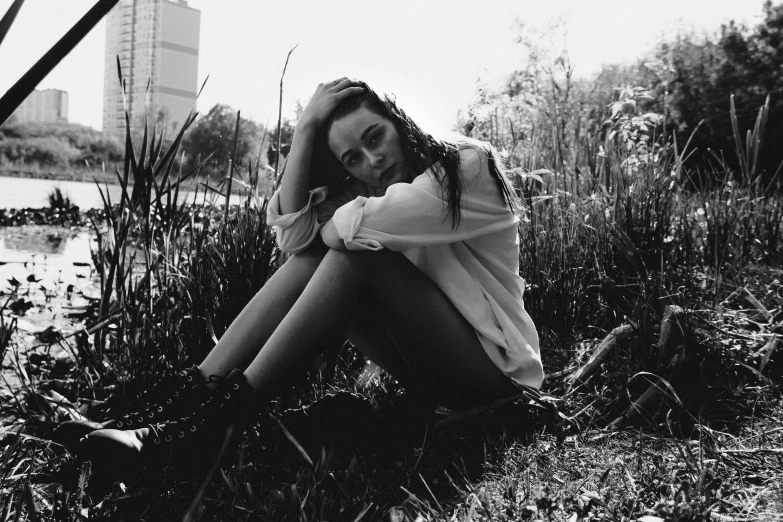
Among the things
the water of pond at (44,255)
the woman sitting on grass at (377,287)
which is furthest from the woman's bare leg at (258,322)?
the water of pond at (44,255)

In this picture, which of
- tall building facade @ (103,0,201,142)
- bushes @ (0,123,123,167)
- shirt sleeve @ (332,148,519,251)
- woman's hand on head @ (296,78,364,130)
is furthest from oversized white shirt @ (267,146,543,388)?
tall building facade @ (103,0,201,142)

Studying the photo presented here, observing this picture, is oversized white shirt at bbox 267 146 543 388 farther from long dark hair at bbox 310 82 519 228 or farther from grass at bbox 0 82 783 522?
grass at bbox 0 82 783 522

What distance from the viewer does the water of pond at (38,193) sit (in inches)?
309

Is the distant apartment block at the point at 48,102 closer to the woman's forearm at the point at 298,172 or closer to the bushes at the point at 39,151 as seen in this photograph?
the woman's forearm at the point at 298,172

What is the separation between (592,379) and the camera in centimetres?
198

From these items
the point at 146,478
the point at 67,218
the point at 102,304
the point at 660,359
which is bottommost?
the point at 67,218

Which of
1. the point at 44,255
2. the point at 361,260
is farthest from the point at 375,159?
the point at 44,255

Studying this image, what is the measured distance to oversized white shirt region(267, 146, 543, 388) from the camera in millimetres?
1667

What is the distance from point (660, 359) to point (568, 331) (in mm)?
493

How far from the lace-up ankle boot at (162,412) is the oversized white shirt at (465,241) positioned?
49 centimetres

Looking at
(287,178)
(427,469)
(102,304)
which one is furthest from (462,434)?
(102,304)

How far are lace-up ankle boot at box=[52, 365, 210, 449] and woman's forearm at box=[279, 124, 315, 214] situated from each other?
22.1 inches

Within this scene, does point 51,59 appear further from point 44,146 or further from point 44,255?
point 44,146

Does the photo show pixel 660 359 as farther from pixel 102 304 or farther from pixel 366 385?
pixel 102 304
